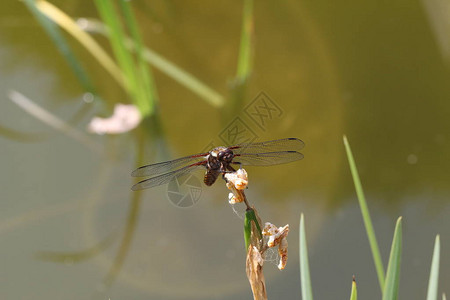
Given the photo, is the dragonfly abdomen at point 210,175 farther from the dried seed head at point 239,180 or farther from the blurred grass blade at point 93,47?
the blurred grass blade at point 93,47

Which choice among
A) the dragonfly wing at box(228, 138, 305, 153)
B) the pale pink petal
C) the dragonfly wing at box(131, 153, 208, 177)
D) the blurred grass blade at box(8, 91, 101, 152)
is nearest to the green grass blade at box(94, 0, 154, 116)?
the pale pink petal

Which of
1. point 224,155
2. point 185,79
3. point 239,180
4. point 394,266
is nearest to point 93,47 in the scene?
point 185,79

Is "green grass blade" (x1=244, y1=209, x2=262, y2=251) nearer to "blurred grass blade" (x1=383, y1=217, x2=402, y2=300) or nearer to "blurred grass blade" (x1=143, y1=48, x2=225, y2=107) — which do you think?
"blurred grass blade" (x1=383, y1=217, x2=402, y2=300)

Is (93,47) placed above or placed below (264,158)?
above

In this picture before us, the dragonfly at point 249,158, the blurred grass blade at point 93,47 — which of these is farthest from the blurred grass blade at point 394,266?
the blurred grass blade at point 93,47

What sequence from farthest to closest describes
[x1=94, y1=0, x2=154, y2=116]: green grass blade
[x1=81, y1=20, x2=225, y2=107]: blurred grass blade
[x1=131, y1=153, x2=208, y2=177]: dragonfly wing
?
[x1=81, y1=20, x2=225, y2=107]: blurred grass blade < [x1=94, y1=0, x2=154, y2=116]: green grass blade < [x1=131, y1=153, x2=208, y2=177]: dragonfly wing

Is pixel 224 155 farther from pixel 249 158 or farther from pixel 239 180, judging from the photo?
pixel 239 180

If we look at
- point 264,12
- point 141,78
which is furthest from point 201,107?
point 264,12

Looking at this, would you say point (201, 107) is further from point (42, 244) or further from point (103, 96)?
point (42, 244)
